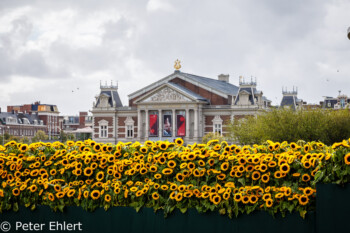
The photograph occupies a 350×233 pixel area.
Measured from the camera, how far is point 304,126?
39.2 m

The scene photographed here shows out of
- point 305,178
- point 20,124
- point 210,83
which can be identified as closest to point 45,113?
point 20,124

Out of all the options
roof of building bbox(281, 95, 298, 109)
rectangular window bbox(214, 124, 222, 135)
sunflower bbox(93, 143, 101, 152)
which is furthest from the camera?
roof of building bbox(281, 95, 298, 109)

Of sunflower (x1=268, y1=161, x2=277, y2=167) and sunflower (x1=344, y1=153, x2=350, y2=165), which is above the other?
sunflower (x1=344, y1=153, x2=350, y2=165)

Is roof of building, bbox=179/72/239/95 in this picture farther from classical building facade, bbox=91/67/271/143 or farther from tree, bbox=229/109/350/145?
tree, bbox=229/109/350/145

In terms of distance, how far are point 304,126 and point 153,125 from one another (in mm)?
37352

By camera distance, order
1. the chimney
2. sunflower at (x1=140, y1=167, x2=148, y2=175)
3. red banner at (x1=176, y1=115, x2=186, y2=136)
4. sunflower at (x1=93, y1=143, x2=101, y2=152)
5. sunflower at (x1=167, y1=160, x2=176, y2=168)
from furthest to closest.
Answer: the chimney
red banner at (x1=176, y1=115, x2=186, y2=136)
sunflower at (x1=93, y1=143, x2=101, y2=152)
sunflower at (x1=140, y1=167, x2=148, y2=175)
sunflower at (x1=167, y1=160, x2=176, y2=168)

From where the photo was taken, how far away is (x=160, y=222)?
7648mm

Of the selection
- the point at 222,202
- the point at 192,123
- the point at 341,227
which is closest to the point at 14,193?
the point at 222,202

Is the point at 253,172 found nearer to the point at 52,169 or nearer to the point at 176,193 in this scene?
the point at 176,193

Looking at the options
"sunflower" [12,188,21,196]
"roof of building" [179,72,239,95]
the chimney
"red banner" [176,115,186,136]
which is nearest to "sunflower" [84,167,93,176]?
"sunflower" [12,188,21,196]

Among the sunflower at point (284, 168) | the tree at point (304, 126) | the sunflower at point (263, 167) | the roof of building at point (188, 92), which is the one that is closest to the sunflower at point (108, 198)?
the sunflower at point (263, 167)

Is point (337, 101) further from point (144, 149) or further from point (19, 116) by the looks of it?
point (144, 149)

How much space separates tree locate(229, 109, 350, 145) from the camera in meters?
39.0

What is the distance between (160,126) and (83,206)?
6624 centimetres
